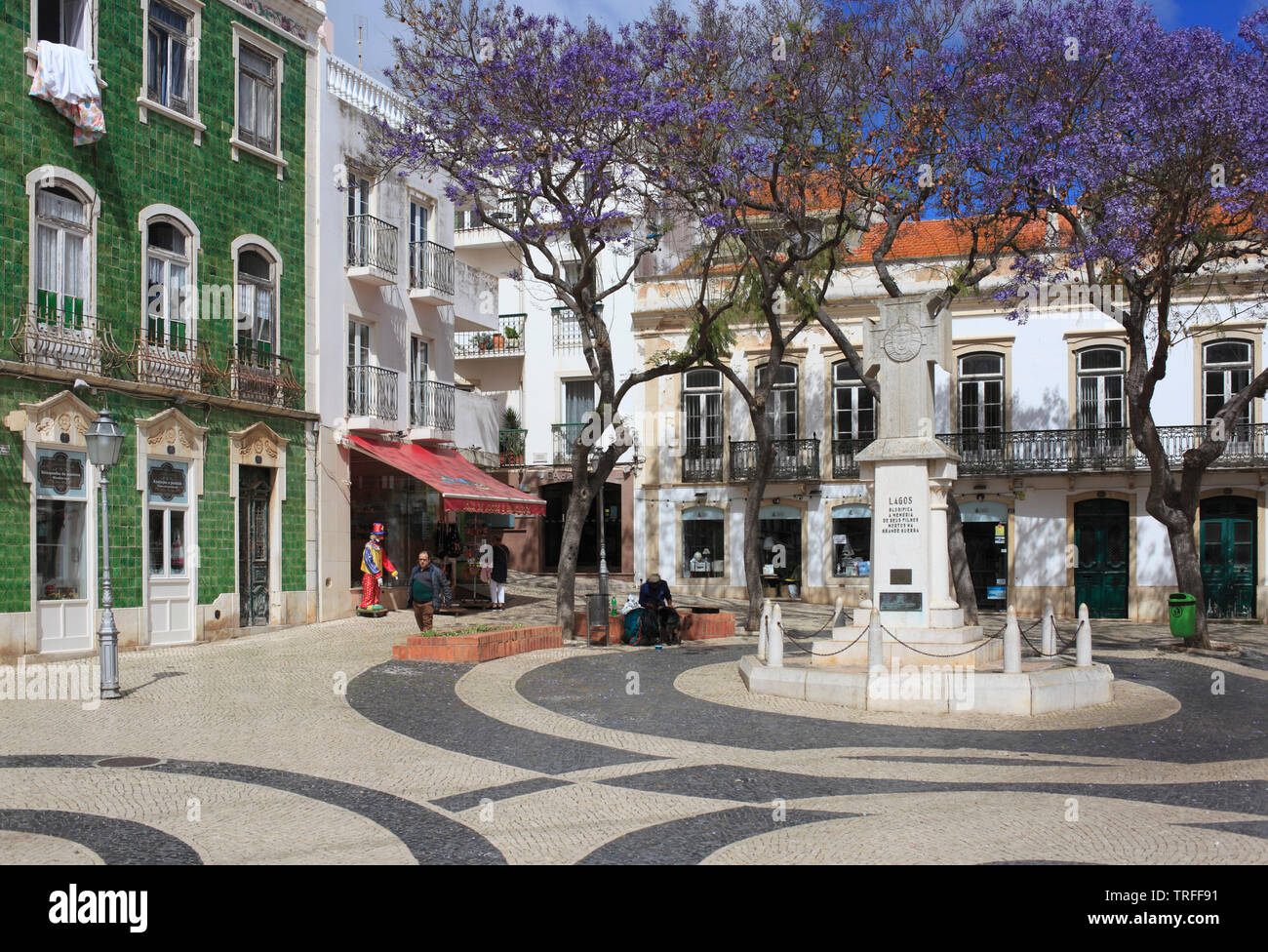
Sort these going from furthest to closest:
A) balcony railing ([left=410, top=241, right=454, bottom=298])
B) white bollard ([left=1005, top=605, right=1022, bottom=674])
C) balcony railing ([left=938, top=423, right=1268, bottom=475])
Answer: balcony railing ([left=938, top=423, right=1268, bottom=475])
balcony railing ([left=410, top=241, right=454, bottom=298])
white bollard ([left=1005, top=605, right=1022, bottom=674])

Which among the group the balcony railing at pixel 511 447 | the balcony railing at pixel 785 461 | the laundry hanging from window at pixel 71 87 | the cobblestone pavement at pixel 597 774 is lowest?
the cobblestone pavement at pixel 597 774

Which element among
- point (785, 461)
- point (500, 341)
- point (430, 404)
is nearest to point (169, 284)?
point (430, 404)

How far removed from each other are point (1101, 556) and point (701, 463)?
10.6 m

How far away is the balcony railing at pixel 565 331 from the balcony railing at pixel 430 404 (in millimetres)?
9810

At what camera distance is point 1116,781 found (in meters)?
9.22

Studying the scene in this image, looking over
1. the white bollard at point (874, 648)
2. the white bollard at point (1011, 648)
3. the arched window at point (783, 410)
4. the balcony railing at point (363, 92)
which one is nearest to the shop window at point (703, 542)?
the arched window at point (783, 410)

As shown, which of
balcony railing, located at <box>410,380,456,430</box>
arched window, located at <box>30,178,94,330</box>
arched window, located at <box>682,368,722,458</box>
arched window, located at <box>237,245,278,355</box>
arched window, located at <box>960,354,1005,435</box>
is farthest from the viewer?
arched window, located at <box>682,368,722,458</box>

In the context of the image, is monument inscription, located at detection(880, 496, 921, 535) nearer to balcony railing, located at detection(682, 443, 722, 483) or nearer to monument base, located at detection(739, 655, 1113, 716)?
monument base, located at detection(739, 655, 1113, 716)

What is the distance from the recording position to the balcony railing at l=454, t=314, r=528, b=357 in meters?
36.8

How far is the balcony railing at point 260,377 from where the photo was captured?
66.7 feet

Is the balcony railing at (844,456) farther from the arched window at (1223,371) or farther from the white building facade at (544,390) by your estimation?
the arched window at (1223,371)

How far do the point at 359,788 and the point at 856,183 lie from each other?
14.9 m

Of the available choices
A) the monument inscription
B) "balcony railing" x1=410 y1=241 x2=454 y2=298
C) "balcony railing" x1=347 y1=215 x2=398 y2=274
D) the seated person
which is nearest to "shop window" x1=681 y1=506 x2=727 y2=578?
"balcony railing" x1=410 y1=241 x2=454 y2=298

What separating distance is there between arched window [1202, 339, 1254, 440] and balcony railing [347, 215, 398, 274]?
1920 cm
